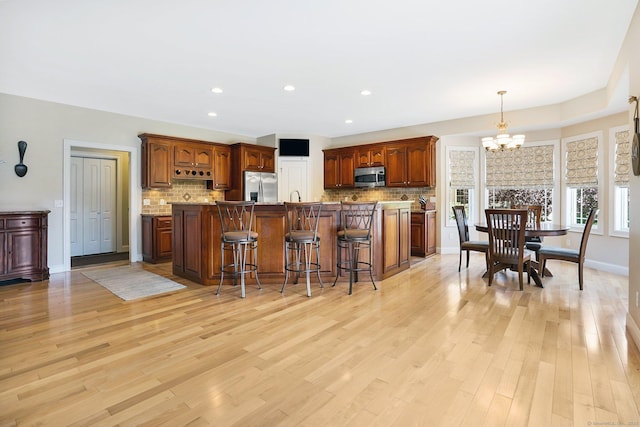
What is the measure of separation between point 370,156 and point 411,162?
3.23 ft

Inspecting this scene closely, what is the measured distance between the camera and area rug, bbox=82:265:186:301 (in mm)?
3920

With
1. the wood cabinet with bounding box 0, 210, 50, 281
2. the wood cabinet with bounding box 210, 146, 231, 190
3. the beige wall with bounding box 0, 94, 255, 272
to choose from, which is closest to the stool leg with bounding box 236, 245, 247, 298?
the wood cabinet with bounding box 0, 210, 50, 281

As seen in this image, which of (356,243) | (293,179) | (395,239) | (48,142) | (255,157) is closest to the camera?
(356,243)

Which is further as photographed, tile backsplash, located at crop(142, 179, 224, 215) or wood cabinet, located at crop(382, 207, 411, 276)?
tile backsplash, located at crop(142, 179, 224, 215)

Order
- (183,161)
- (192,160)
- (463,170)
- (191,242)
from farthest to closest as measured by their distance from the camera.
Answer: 1. (463,170)
2. (192,160)
3. (183,161)
4. (191,242)

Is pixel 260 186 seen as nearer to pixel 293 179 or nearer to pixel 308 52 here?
pixel 293 179

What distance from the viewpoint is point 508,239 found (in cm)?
408

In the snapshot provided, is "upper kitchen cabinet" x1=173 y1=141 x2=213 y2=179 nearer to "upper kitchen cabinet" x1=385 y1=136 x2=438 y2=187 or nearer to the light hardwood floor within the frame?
the light hardwood floor

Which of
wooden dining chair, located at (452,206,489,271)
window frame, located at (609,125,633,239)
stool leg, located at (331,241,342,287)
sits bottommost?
stool leg, located at (331,241,342,287)

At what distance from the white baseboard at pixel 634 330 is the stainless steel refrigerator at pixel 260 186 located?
244 inches

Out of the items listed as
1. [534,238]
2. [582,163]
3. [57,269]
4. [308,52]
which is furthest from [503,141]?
[57,269]

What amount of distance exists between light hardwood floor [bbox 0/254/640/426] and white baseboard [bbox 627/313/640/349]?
0.23 ft

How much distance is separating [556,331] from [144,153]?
21.4 feet

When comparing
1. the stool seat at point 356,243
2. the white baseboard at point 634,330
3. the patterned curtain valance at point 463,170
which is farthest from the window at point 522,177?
the white baseboard at point 634,330
